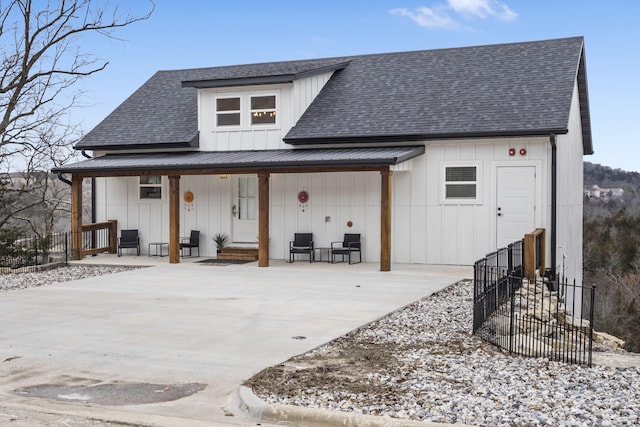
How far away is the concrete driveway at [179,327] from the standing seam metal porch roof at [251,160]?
2.48 m

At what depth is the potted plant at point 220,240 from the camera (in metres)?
19.3

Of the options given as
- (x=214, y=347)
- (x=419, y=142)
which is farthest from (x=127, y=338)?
(x=419, y=142)

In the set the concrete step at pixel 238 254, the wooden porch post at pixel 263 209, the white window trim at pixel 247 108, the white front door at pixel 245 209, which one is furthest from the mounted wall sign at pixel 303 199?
the white window trim at pixel 247 108

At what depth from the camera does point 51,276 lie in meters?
16.5

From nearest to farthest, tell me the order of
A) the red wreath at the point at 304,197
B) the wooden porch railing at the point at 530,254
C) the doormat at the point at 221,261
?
the wooden porch railing at the point at 530,254 < the doormat at the point at 221,261 < the red wreath at the point at 304,197

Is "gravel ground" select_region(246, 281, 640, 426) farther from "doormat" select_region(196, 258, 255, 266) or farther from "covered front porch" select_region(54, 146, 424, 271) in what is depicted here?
"doormat" select_region(196, 258, 255, 266)

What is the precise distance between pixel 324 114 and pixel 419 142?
120 inches

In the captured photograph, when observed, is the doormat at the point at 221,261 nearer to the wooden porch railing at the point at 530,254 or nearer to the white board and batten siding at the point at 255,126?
the white board and batten siding at the point at 255,126

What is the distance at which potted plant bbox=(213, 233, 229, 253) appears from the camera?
1934 centimetres

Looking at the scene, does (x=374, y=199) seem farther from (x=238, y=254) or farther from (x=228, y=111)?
(x=228, y=111)

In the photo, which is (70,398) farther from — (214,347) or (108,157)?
(108,157)

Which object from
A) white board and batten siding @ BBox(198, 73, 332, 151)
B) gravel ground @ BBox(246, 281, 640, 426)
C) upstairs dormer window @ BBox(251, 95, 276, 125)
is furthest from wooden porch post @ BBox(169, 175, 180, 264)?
gravel ground @ BBox(246, 281, 640, 426)

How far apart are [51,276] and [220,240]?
463cm

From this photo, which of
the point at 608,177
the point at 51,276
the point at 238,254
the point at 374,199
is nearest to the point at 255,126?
the point at 238,254
